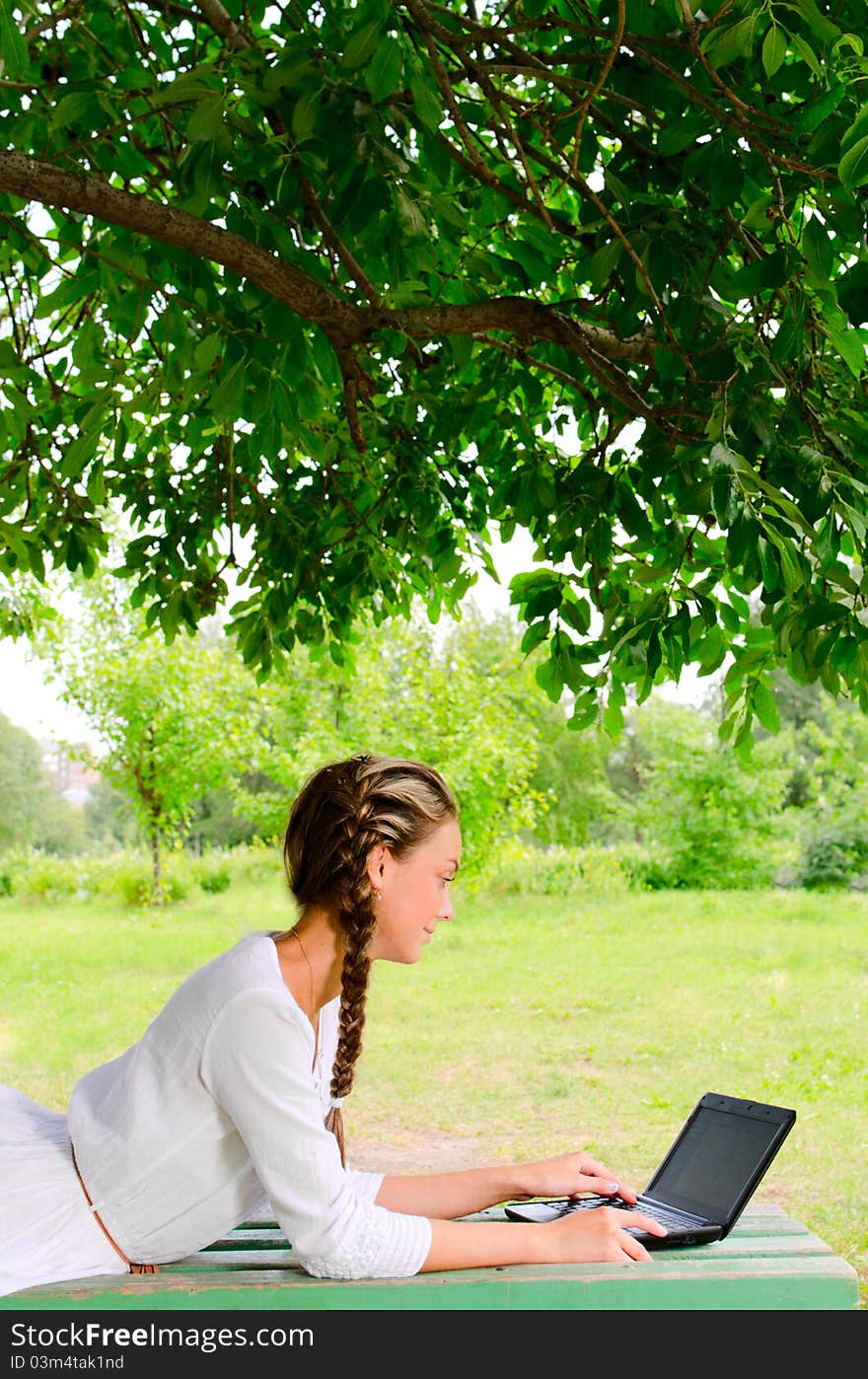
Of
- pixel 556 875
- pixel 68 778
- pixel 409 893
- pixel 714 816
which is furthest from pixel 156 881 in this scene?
pixel 409 893

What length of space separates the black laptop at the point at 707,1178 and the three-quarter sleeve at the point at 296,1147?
1.37ft

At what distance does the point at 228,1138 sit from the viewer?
1.82 metres

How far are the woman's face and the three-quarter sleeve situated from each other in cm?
23

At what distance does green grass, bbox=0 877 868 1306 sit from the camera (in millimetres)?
6543

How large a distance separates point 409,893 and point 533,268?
5.20ft

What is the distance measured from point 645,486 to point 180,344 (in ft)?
3.52

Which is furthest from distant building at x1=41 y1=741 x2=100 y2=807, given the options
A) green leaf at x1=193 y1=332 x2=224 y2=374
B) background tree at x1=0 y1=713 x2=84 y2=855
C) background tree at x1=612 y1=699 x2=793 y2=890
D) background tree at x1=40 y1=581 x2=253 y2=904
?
green leaf at x1=193 y1=332 x2=224 y2=374

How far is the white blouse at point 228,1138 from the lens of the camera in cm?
171

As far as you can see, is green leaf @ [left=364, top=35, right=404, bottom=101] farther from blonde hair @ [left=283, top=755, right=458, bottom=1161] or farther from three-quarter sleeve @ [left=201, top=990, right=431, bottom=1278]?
three-quarter sleeve @ [left=201, top=990, right=431, bottom=1278]

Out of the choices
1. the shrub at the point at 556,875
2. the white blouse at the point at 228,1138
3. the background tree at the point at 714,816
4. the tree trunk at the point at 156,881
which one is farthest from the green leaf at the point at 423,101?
the background tree at the point at 714,816

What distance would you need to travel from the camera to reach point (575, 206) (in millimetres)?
4180

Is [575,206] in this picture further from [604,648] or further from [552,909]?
[552,909]

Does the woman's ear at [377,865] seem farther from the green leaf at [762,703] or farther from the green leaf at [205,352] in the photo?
the green leaf at [762,703]
